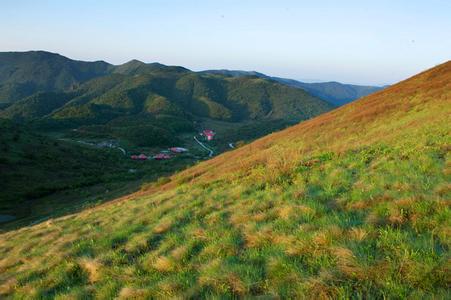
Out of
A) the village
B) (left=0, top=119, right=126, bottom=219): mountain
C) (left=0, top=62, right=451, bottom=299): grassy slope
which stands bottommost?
the village

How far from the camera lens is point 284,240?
618 centimetres

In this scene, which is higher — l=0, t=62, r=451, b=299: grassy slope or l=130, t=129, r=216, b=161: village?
l=0, t=62, r=451, b=299: grassy slope

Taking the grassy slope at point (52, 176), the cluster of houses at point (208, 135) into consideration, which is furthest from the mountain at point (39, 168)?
the cluster of houses at point (208, 135)

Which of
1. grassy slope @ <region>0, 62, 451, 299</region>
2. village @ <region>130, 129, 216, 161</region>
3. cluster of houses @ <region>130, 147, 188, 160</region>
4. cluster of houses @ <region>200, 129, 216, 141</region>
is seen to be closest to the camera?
grassy slope @ <region>0, 62, 451, 299</region>

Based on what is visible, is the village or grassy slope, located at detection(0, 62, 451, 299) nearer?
grassy slope, located at detection(0, 62, 451, 299)

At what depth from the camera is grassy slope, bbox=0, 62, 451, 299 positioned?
15.5ft

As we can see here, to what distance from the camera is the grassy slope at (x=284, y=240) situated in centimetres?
473

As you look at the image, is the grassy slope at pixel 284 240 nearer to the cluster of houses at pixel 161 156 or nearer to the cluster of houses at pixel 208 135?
the cluster of houses at pixel 161 156

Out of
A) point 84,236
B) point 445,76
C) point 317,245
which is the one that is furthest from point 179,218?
point 445,76

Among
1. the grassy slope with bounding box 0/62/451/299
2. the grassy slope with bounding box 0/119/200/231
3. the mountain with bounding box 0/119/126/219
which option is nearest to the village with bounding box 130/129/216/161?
the grassy slope with bounding box 0/119/200/231

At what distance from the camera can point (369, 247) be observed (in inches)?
206

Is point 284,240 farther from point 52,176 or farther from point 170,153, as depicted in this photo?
point 170,153

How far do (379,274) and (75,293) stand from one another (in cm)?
513

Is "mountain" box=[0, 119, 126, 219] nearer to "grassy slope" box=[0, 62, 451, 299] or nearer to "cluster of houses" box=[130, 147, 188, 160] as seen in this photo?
"cluster of houses" box=[130, 147, 188, 160]
